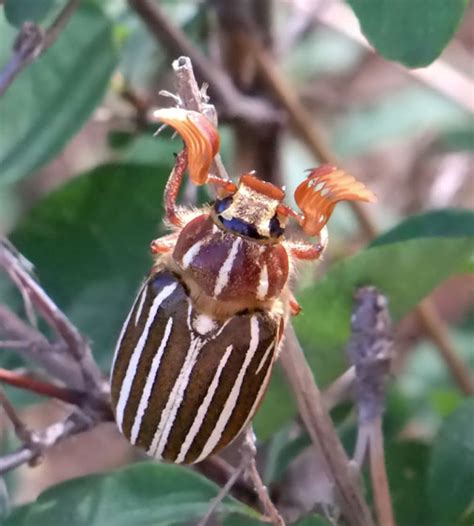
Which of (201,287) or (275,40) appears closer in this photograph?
(201,287)

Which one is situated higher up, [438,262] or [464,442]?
[438,262]

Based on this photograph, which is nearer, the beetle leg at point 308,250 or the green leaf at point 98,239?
the beetle leg at point 308,250

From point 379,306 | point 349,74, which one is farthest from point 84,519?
point 349,74

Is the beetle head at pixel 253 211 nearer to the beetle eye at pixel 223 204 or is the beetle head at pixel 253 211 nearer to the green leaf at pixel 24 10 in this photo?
the beetle eye at pixel 223 204

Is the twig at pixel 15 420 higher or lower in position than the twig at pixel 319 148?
higher

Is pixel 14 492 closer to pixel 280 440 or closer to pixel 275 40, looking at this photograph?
pixel 280 440

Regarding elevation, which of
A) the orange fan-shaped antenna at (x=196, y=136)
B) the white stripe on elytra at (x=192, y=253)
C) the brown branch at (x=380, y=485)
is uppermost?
the orange fan-shaped antenna at (x=196, y=136)

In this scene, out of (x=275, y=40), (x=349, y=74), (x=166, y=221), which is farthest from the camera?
(x=349, y=74)

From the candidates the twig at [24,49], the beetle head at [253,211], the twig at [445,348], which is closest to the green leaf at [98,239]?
the twig at [24,49]
